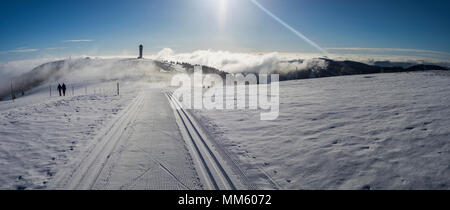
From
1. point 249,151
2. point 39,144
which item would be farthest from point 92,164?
point 249,151

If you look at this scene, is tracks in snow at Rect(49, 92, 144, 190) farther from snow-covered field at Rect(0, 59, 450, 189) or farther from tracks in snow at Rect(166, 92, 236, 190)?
tracks in snow at Rect(166, 92, 236, 190)

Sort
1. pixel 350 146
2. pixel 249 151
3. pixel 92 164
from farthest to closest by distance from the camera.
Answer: pixel 249 151
pixel 350 146
pixel 92 164

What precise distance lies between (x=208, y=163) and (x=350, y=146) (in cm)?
467

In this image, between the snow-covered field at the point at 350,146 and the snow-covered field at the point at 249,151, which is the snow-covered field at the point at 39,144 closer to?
the snow-covered field at the point at 249,151

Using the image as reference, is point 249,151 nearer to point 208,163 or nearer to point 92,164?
point 208,163

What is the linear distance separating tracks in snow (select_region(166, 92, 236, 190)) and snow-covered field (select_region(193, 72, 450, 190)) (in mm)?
652

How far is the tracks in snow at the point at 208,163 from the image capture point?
5.45 meters

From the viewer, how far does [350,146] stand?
24.0 ft

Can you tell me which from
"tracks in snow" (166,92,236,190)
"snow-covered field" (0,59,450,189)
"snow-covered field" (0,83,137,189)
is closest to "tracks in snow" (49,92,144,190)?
"snow-covered field" (0,59,450,189)

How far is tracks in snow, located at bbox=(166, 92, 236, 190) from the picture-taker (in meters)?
5.45

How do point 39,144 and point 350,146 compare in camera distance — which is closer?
point 350,146
